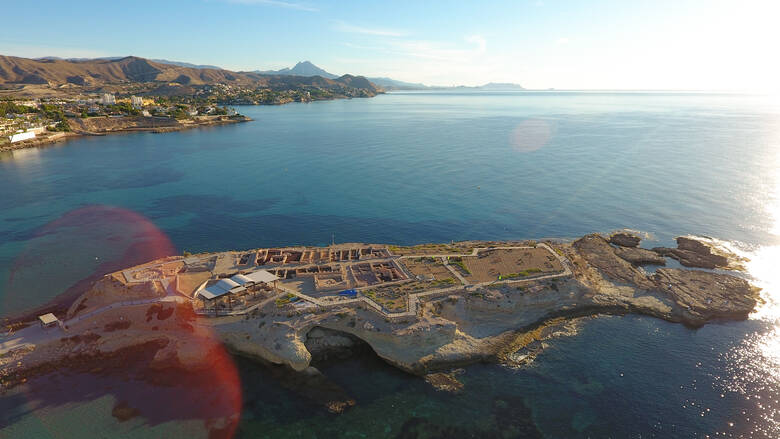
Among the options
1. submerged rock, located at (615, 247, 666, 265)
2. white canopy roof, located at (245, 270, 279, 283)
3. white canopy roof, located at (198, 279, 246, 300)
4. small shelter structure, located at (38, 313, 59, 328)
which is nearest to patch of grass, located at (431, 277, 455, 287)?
white canopy roof, located at (245, 270, 279, 283)

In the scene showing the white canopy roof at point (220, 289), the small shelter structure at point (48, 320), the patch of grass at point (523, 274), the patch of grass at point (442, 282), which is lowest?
the small shelter structure at point (48, 320)

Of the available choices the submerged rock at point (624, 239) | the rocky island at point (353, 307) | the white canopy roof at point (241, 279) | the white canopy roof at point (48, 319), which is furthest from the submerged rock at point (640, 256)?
the white canopy roof at point (48, 319)

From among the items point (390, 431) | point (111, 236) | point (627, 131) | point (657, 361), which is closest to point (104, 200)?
point (111, 236)

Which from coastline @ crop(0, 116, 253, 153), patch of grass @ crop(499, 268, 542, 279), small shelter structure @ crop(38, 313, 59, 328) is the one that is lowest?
small shelter structure @ crop(38, 313, 59, 328)

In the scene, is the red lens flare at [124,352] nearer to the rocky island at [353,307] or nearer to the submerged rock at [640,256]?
the rocky island at [353,307]

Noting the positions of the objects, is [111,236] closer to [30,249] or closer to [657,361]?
[30,249]

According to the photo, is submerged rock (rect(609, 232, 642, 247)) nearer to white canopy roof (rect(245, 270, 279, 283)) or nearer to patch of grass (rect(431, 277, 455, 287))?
patch of grass (rect(431, 277, 455, 287))

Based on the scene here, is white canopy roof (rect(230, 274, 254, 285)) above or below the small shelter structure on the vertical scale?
above
